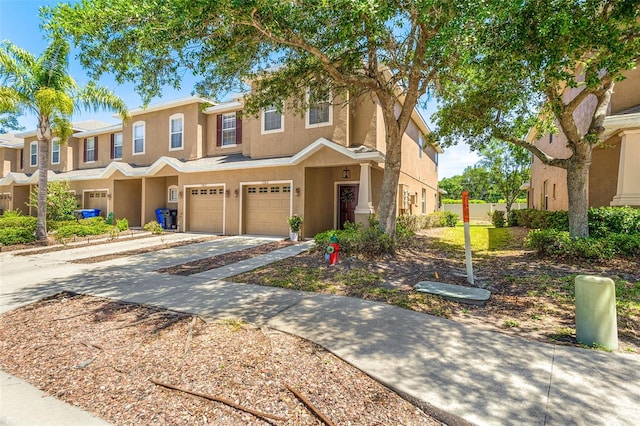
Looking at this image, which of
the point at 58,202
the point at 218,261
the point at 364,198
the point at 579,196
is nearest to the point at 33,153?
the point at 58,202

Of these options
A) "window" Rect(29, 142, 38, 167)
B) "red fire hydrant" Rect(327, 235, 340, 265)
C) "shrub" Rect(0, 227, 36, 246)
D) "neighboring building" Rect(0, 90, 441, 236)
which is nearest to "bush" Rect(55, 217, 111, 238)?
"shrub" Rect(0, 227, 36, 246)

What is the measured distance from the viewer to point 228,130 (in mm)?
17219

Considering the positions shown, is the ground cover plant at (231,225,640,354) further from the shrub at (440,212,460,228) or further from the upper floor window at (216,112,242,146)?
the shrub at (440,212,460,228)

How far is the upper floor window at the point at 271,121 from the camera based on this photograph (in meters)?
14.4

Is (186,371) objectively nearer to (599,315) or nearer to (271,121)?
(599,315)

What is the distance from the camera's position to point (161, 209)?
17594 millimetres

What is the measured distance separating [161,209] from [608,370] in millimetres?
18658

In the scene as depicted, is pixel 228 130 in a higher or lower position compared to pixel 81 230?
higher

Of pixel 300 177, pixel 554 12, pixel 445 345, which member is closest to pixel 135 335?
pixel 445 345

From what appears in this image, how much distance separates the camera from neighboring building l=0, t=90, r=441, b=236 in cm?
1306

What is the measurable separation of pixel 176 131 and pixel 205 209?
553cm

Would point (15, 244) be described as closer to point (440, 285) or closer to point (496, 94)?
point (440, 285)

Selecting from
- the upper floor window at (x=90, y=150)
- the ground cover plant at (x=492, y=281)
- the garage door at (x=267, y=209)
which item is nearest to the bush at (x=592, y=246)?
the ground cover plant at (x=492, y=281)

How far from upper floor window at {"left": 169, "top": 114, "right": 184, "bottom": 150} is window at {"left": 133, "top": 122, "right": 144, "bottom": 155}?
8.01 ft
